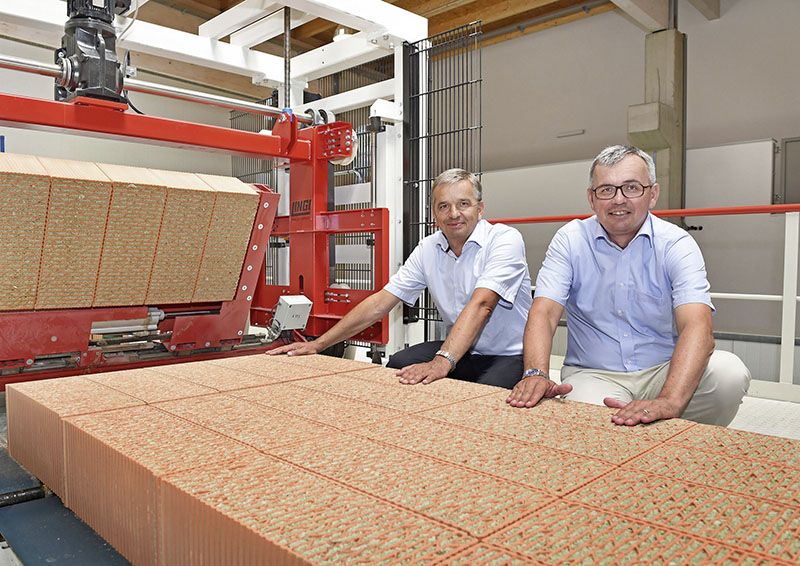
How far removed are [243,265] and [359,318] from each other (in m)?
0.75

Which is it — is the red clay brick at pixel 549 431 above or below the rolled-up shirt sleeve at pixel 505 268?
below

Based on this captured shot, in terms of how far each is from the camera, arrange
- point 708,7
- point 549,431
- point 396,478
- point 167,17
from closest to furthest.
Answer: point 396,478 → point 549,431 → point 708,7 → point 167,17

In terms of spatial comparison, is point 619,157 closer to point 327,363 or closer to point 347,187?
point 327,363

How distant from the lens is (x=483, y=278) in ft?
7.57

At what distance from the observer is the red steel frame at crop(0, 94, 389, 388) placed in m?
2.42

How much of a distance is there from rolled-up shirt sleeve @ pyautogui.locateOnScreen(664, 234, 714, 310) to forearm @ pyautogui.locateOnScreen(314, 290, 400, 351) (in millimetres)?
1126

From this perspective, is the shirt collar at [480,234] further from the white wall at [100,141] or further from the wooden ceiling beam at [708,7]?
the wooden ceiling beam at [708,7]

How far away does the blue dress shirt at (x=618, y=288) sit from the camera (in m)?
1.97

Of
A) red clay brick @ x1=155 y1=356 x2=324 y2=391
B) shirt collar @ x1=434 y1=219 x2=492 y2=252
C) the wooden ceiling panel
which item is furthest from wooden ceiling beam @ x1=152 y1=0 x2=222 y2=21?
red clay brick @ x1=155 y1=356 x2=324 y2=391

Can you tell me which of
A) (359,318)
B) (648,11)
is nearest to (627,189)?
(359,318)

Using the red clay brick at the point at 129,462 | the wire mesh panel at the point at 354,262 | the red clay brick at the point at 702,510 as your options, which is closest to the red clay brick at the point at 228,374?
the red clay brick at the point at 129,462

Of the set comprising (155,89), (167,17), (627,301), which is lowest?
(627,301)

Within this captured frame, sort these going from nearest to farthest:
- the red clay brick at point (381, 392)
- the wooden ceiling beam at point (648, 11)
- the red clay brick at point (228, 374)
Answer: the red clay brick at point (381, 392) < the red clay brick at point (228, 374) < the wooden ceiling beam at point (648, 11)

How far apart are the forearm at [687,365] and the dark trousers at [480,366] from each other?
0.74m
